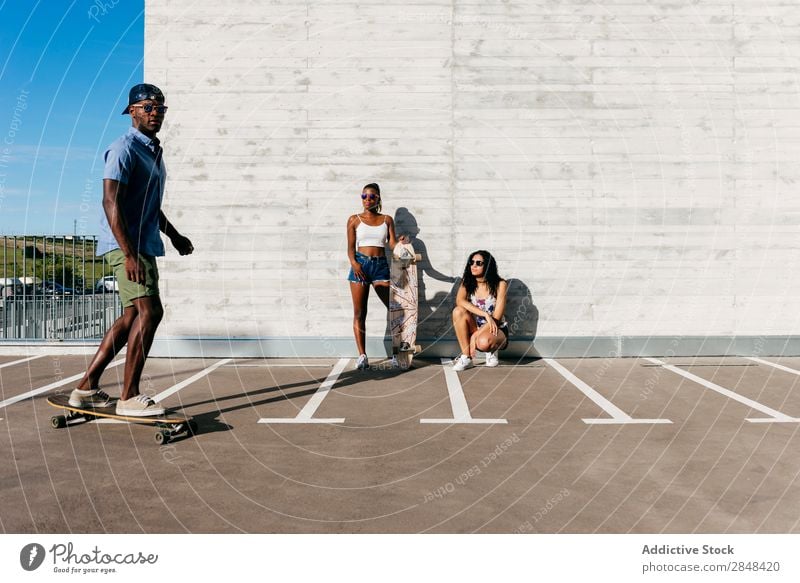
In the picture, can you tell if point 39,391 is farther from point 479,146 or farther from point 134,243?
point 479,146

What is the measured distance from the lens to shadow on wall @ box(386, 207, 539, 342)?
8492 mm

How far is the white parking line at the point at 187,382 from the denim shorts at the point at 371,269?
193 cm

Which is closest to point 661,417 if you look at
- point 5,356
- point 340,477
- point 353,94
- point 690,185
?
point 340,477

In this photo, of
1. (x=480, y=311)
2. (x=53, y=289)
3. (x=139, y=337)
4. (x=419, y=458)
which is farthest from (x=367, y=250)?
(x=53, y=289)

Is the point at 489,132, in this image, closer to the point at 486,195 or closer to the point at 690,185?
the point at 486,195

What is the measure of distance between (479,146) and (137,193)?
193 inches

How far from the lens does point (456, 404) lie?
5.80 m

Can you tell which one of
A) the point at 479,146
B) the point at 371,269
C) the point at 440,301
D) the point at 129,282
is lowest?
the point at 440,301

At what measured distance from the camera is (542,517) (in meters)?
3.20

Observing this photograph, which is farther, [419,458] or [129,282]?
[129,282]

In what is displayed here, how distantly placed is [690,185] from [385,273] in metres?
4.22

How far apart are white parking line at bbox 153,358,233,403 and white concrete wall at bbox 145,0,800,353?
634 mm

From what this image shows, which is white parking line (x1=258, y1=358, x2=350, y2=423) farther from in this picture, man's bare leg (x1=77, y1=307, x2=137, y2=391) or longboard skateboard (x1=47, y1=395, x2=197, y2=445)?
man's bare leg (x1=77, y1=307, x2=137, y2=391)

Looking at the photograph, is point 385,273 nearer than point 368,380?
No
